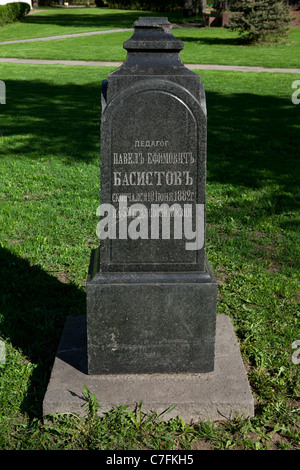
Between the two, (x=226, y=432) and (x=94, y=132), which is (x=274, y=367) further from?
(x=94, y=132)

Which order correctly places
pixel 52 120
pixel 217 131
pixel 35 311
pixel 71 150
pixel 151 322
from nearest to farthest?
1. pixel 151 322
2. pixel 35 311
3. pixel 71 150
4. pixel 217 131
5. pixel 52 120

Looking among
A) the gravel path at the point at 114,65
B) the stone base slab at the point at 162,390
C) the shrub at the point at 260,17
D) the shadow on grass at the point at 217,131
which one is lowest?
the stone base slab at the point at 162,390

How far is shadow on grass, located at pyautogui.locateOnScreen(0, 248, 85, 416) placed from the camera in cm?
358

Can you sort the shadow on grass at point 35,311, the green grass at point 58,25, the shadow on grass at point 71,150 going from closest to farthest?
the shadow on grass at point 35,311
the shadow on grass at point 71,150
the green grass at point 58,25

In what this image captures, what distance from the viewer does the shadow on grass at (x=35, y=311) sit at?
3584 millimetres

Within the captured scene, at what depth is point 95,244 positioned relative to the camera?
5414 millimetres

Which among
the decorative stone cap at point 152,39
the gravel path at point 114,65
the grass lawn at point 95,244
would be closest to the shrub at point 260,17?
the gravel path at point 114,65

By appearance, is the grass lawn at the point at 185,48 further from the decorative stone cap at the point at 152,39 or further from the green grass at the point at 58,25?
the decorative stone cap at the point at 152,39

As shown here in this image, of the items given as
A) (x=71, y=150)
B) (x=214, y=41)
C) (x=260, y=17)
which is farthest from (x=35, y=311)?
(x=214, y=41)

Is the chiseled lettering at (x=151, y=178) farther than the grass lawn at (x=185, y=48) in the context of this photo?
No

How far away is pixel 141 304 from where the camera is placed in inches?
131

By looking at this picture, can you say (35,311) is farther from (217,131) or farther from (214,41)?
(214,41)

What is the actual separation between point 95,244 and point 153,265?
85.2 inches

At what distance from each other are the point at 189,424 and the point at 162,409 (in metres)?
0.19
